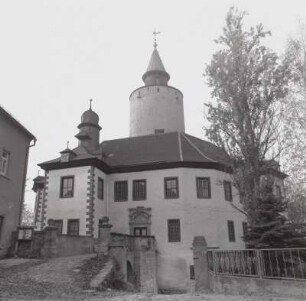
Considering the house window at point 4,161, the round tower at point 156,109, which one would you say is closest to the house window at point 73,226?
the house window at point 4,161

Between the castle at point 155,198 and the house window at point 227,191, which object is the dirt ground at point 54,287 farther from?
the house window at point 227,191

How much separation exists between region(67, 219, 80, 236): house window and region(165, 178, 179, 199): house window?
262 inches

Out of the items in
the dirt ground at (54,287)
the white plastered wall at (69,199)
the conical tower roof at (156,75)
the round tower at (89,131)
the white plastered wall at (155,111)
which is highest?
the conical tower roof at (156,75)

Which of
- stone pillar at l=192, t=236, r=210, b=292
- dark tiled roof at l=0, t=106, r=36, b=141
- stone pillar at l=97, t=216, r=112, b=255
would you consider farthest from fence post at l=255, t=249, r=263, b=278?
dark tiled roof at l=0, t=106, r=36, b=141

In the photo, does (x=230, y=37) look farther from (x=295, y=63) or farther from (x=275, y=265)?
(x=275, y=265)

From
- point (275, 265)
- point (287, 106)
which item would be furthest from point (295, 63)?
point (275, 265)

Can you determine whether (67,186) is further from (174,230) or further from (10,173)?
(174,230)

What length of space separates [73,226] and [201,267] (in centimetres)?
1233

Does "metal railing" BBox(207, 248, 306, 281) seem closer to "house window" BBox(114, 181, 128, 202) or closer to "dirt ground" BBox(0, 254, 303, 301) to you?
"dirt ground" BBox(0, 254, 303, 301)

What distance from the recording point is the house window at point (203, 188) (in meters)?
24.7

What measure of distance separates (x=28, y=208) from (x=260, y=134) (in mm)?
51408

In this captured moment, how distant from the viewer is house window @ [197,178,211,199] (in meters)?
24.7

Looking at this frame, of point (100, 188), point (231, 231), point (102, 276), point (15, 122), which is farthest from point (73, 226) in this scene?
point (102, 276)

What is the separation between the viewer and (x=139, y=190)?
25703 mm
